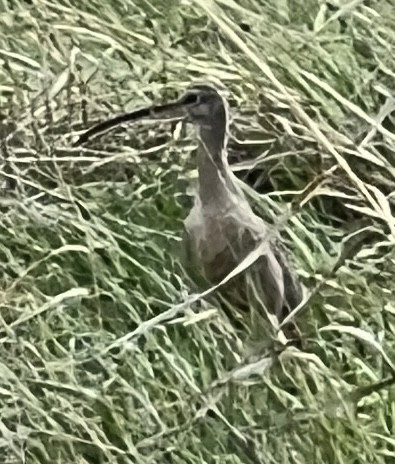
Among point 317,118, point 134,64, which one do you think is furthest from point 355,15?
point 134,64

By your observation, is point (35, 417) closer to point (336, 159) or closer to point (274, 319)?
point (274, 319)

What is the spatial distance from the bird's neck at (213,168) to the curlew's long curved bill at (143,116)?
0.04 m

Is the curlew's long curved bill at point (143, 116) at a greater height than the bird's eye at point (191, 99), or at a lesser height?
lesser

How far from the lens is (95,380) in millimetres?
1056

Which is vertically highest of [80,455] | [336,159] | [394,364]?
[336,159]

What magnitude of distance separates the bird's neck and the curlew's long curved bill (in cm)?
4

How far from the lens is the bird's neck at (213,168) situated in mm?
1052

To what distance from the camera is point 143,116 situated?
3.58 ft

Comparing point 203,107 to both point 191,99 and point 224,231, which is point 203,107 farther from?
point 224,231

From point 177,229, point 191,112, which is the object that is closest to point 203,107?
point 191,112

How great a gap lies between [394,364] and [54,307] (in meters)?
0.35

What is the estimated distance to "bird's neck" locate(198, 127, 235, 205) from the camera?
1.05 m

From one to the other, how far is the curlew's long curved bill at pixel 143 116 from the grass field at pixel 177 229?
1cm

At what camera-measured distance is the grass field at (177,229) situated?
1047 mm
